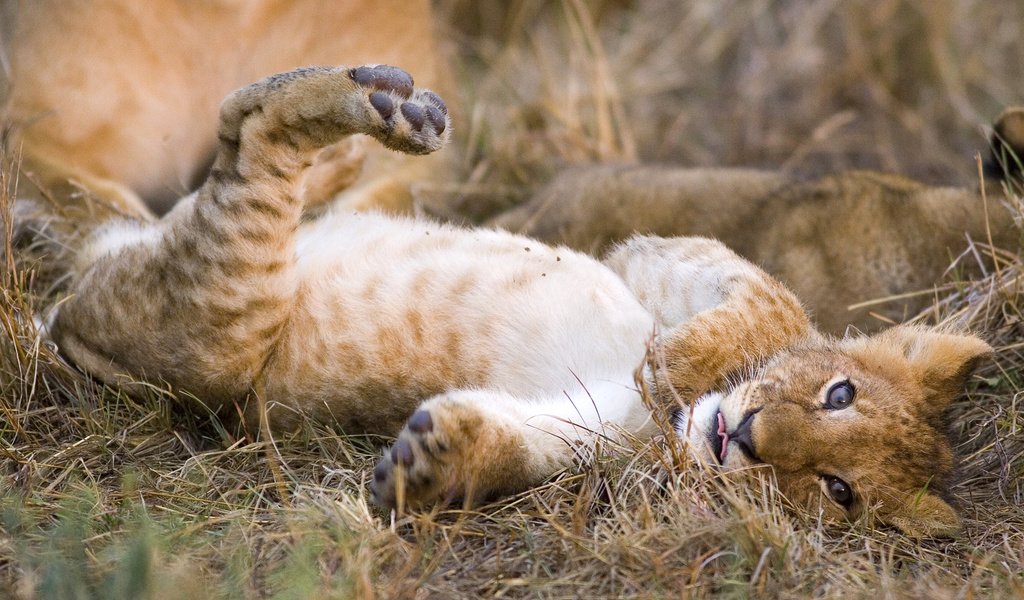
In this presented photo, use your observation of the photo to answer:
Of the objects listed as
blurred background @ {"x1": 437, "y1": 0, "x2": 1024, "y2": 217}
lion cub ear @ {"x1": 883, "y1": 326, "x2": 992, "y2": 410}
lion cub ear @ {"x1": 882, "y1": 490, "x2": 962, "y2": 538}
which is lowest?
lion cub ear @ {"x1": 882, "y1": 490, "x2": 962, "y2": 538}

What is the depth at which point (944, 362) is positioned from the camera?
3.08 m

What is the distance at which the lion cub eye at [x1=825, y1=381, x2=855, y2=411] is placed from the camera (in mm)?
2862

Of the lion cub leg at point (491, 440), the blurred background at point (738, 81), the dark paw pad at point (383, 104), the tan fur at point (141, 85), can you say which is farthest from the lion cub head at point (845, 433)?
the blurred background at point (738, 81)

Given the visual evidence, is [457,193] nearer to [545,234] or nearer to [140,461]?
[545,234]

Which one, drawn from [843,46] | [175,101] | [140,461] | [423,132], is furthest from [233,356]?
[843,46]

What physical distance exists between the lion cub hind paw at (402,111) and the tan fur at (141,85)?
49.3 inches

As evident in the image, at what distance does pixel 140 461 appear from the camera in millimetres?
3041

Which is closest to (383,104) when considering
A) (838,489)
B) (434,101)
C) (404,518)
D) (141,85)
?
(434,101)

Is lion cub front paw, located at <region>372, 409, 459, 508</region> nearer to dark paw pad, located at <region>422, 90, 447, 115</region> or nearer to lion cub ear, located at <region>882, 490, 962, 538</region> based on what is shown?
dark paw pad, located at <region>422, 90, 447, 115</region>

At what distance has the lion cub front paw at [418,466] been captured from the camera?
246 centimetres

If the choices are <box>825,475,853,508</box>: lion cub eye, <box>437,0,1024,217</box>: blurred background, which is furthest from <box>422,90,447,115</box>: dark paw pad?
<box>437,0,1024,217</box>: blurred background

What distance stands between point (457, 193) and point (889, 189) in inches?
77.8

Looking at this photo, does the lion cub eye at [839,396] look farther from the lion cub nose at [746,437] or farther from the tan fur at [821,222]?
the tan fur at [821,222]

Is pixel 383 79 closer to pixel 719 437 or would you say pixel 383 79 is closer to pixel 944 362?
pixel 719 437
